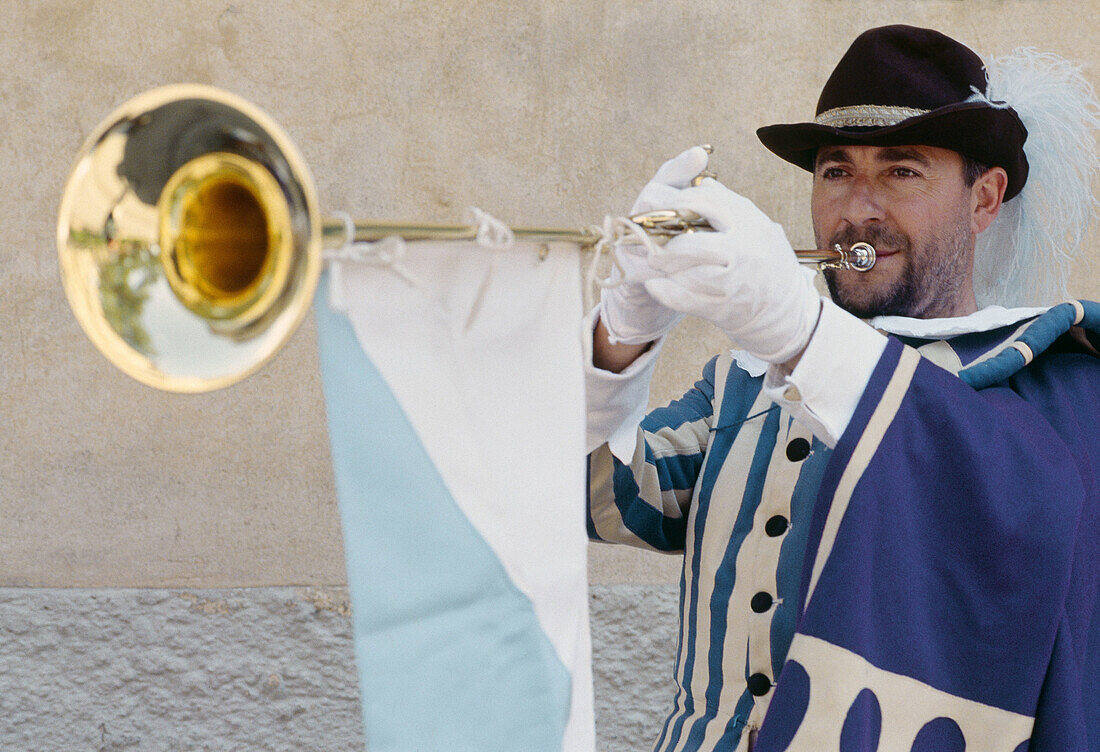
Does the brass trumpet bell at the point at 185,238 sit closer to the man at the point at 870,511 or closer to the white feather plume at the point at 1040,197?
the man at the point at 870,511

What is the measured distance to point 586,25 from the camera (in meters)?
2.79

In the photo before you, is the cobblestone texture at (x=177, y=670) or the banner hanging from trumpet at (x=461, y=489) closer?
the banner hanging from trumpet at (x=461, y=489)

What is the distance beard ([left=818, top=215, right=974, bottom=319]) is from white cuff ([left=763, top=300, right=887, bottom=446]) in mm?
509

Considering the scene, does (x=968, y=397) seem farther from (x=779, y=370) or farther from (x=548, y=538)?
(x=548, y=538)

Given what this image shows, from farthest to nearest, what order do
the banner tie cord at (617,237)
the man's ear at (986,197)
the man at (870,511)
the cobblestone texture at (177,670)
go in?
the cobblestone texture at (177,670)
the man's ear at (986,197)
the man at (870,511)
the banner tie cord at (617,237)

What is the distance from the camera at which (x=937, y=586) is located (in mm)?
1386

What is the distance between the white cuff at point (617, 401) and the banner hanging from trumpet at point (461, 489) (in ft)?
1.12

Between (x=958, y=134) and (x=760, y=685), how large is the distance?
0.96 m

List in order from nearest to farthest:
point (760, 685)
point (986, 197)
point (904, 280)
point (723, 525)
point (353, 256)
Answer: point (353, 256) < point (760, 685) < point (723, 525) < point (904, 280) < point (986, 197)

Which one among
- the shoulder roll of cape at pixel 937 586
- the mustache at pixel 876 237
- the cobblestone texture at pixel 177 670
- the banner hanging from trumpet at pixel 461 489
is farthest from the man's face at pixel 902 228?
the cobblestone texture at pixel 177 670

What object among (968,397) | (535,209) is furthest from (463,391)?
(535,209)

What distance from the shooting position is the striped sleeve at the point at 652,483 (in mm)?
1762

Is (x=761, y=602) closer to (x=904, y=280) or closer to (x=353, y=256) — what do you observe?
(x=904, y=280)

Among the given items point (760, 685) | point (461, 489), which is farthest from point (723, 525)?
point (461, 489)
